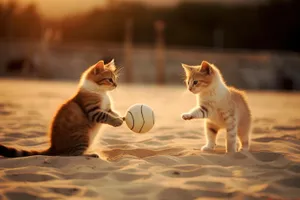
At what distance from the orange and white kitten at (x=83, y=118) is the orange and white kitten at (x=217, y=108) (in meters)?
1.05

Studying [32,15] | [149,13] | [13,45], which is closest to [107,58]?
[13,45]

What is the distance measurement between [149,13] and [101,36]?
645 cm

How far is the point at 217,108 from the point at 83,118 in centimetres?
171

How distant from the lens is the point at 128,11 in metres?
43.3

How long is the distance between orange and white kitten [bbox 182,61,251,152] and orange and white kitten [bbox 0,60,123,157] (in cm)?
105

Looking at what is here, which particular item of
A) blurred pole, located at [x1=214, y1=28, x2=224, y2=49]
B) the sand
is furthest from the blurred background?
the sand

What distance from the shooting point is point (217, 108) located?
5227 mm

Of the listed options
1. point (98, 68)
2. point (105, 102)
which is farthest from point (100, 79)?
point (105, 102)

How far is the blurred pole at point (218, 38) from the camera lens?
36.8 m

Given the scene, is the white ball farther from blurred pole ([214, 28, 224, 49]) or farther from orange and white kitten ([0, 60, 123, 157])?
blurred pole ([214, 28, 224, 49])

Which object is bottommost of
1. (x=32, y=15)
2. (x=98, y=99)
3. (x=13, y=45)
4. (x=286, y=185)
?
(x=286, y=185)

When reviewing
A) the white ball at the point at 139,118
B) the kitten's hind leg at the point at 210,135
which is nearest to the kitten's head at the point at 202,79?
the kitten's hind leg at the point at 210,135

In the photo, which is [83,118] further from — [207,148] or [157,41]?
[157,41]

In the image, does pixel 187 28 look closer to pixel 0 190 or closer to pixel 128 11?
pixel 128 11
